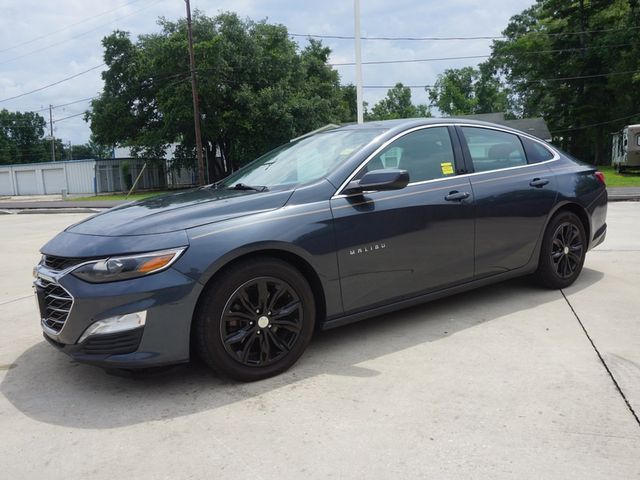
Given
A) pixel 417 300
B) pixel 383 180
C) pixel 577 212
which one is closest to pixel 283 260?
pixel 383 180

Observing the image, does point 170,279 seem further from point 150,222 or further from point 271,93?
point 271,93

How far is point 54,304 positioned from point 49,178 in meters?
46.9

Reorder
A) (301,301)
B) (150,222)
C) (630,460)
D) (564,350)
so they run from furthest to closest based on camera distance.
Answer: (564,350) < (301,301) < (150,222) < (630,460)

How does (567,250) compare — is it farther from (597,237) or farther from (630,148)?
(630,148)

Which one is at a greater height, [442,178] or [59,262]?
[442,178]

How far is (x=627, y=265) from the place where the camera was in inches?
238

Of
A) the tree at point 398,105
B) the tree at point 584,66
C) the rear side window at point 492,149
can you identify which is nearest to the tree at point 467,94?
the tree at point 398,105

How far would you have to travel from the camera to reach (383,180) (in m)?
3.46

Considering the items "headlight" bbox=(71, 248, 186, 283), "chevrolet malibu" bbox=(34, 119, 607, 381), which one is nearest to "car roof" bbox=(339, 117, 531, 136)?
"chevrolet malibu" bbox=(34, 119, 607, 381)

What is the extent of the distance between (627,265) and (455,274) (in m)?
3.06

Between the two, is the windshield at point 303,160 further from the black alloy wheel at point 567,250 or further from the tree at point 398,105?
the tree at point 398,105

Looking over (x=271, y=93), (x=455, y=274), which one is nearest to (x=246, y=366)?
(x=455, y=274)

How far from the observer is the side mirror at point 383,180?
136 inches

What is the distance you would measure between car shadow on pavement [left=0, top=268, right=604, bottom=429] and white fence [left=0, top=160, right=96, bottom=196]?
3996cm
